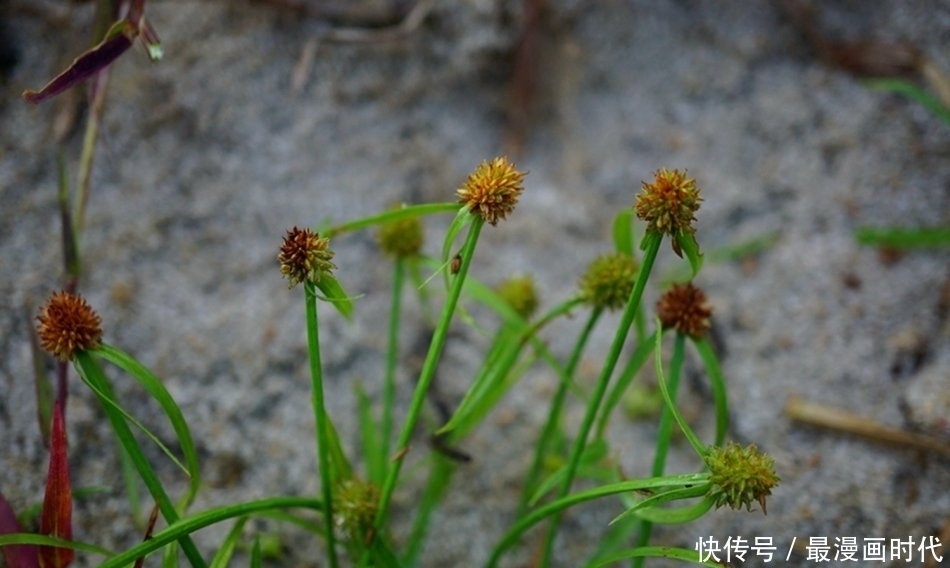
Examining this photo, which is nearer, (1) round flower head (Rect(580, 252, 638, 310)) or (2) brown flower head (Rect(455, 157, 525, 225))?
(2) brown flower head (Rect(455, 157, 525, 225))

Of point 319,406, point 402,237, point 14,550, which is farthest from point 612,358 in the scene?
point 14,550

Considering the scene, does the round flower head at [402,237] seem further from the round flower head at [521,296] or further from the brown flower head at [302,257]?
the brown flower head at [302,257]

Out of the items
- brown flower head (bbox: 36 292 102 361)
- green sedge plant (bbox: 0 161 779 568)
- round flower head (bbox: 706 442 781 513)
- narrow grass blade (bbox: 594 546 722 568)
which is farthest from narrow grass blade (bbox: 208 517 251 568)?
round flower head (bbox: 706 442 781 513)

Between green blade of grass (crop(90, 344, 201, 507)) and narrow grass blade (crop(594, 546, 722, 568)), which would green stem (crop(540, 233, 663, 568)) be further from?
green blade of grass (crop(90, 344, 201, 507))

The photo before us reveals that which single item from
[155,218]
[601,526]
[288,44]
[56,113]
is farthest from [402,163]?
[601,526]

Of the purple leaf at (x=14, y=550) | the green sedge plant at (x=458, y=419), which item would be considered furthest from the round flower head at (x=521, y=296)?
the purple leaf at (x=14, y=550)

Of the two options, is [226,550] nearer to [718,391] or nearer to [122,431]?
[122,431]
